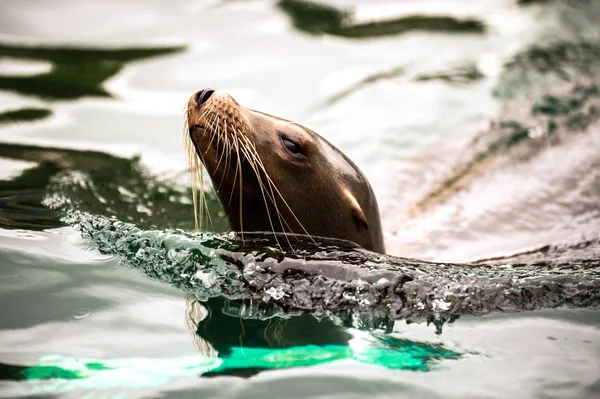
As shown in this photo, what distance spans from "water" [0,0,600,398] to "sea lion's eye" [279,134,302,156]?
0.72 meters

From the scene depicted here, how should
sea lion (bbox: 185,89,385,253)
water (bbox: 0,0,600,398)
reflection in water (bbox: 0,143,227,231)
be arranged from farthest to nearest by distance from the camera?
1. reflection in water (bbox: 0,143,227,231)
2. sea lion (bbox: 185,89,385,253)
3. water (bbox: 0,0,600,398)

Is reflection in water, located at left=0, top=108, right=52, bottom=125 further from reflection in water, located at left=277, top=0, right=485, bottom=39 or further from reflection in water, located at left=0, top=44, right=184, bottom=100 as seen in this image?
reflection in water, located at left=277, top=0, right=485, bottom=39

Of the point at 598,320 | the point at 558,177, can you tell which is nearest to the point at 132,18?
the point at 558,177

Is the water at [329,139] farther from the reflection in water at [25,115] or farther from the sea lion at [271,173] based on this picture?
the sea lion at [271,173]

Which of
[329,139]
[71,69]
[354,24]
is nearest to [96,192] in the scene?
[329,139]

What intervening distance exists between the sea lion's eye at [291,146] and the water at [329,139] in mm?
723

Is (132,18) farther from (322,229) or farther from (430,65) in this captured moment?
(322,229)

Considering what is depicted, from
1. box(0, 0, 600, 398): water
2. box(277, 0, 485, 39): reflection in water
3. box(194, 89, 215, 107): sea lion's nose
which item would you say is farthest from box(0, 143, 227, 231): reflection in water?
box(277, 0, 485, 39): reflection in water

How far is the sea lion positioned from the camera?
4.11m

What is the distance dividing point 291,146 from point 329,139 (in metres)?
2.81

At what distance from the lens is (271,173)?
4.23 meters

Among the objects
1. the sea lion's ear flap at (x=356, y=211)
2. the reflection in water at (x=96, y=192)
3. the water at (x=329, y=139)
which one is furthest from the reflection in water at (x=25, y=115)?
the sea lion's ear flap at (x=356, y=211)

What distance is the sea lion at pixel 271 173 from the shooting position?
4.11 meters

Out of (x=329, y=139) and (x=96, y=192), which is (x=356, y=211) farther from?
(x=329, y=139)
